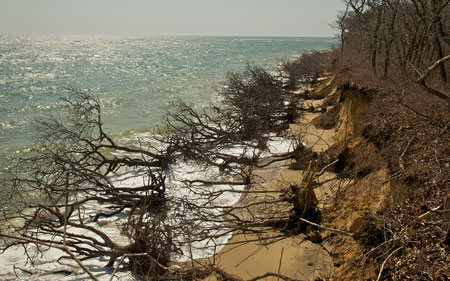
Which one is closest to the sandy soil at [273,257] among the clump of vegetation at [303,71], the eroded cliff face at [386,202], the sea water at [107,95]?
the eroded cliff face at [386,202]

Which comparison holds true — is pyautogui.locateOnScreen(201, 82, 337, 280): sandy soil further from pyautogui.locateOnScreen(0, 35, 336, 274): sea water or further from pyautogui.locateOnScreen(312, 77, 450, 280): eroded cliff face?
pyautogui.locateOnScreen(0, 35, 336, 274): sea water

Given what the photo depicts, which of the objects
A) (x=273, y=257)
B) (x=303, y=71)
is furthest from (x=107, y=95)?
(x=273, y=257)

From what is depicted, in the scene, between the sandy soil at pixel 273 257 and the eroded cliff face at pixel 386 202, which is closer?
the eroded cliff face at pixel 386 202

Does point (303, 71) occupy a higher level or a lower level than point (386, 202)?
higher

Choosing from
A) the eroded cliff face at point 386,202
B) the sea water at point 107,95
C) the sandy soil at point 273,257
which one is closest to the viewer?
the eroded cliff face at point 386,202

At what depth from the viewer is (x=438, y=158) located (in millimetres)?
5820

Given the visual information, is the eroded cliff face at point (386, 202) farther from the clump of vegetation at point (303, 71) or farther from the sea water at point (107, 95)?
the clump of vegetation at point (303, 71)

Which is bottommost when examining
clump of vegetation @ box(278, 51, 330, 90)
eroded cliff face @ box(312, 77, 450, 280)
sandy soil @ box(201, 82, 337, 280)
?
sandy soil @ box(201, 82, 337, 280)

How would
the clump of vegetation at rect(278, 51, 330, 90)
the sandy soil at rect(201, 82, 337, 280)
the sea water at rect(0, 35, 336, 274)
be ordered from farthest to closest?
the clump of vegetation at rect(278, 51, 330, 90) < the sea water at rect(0, 35, 336, 274) < the sandy soil at rect(201, 82, 337, 280)

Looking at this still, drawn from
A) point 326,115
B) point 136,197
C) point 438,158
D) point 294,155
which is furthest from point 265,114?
point 438,158

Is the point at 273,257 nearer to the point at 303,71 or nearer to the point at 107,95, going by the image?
the point at 107,95

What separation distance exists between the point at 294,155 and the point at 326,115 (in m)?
4.51

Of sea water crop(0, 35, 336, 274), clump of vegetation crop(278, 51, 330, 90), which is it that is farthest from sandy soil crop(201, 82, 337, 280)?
clump of vegetation crop(278, 51, 330, 90)

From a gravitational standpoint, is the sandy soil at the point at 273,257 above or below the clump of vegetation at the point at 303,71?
below
